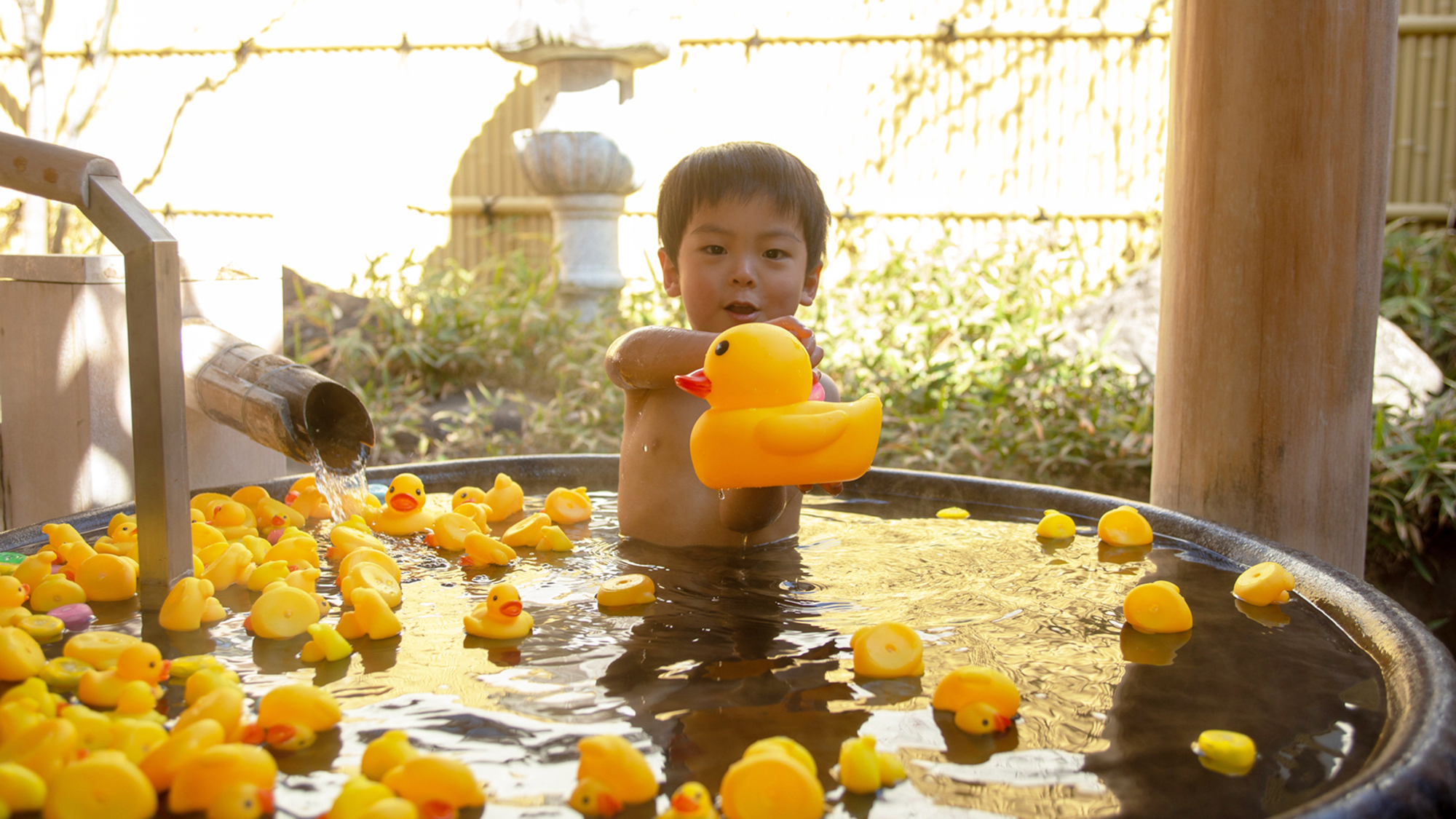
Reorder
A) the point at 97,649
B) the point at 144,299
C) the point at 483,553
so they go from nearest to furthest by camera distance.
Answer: the point at 97,649
the point at 144,299
the point at 483,553

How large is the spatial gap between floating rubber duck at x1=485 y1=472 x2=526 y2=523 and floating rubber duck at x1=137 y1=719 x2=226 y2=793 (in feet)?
4.20

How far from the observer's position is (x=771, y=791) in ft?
3.22

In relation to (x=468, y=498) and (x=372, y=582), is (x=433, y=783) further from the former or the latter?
(x=468, y=498)

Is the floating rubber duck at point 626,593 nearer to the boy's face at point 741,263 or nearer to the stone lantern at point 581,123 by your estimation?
the boy's face at point 741,263

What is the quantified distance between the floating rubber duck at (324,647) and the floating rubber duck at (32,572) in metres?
0.51

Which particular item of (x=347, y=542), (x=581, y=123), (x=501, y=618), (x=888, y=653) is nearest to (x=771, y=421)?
(x=888, y=653)

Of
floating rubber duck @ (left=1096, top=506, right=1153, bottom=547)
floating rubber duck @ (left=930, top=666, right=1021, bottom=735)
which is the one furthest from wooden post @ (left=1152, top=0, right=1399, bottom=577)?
floating rubber duck @ (left=930, top=666, right=1021, bottom=735)

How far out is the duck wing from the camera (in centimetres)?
142

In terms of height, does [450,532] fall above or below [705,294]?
below

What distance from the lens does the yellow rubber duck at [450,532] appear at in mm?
2033

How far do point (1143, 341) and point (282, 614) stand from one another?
157 inches

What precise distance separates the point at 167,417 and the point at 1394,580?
3.36 meters

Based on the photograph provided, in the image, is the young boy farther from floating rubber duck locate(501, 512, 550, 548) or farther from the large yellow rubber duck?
the large yellow rubber duck

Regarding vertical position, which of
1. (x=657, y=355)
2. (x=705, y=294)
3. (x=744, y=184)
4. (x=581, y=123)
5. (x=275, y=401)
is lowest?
(x=275, y=401)
